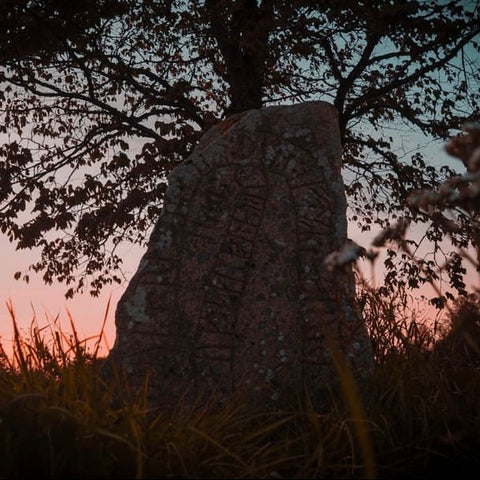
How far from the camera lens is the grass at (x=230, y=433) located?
116 inches

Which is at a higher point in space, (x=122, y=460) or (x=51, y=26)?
(x=51, y=26)

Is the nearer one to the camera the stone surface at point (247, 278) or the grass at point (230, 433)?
the grass at point (230, 433)

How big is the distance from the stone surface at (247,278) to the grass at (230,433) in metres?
0.29

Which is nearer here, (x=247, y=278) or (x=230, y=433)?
(x=230, y=433)

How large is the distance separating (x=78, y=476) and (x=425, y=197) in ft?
6.12

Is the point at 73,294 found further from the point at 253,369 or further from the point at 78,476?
the point at 78,476

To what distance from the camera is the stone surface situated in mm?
4875

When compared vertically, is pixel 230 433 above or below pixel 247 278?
below

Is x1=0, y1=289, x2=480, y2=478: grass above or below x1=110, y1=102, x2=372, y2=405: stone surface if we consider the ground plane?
below

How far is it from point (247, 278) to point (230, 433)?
1.32 meters

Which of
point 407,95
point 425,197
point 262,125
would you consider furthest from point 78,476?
point 407,95

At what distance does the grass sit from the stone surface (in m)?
0.29

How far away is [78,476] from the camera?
2879 mm

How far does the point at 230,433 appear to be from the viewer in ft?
13.4
